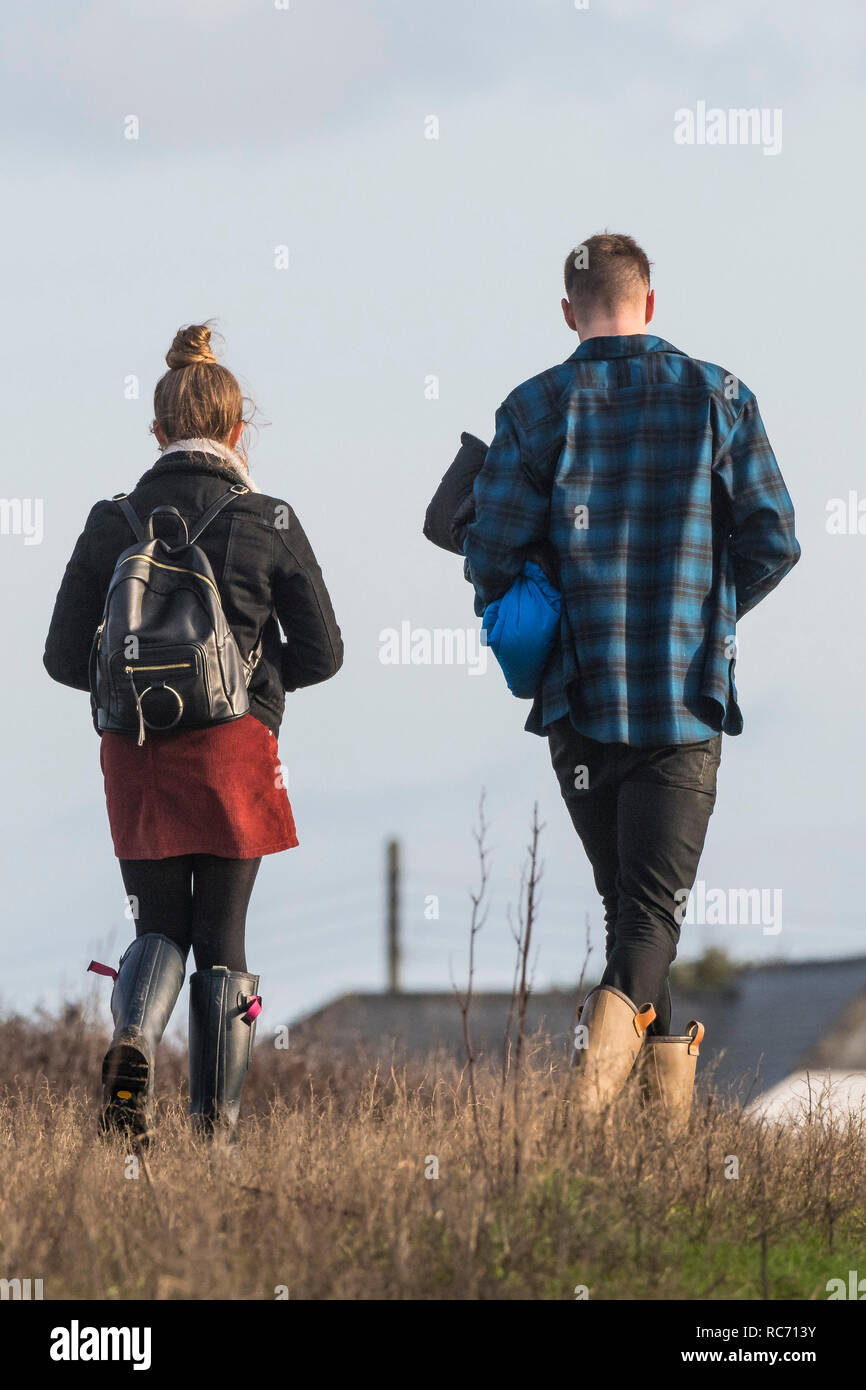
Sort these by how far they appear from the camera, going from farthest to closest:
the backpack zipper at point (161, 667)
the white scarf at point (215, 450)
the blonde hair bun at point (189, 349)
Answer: the blonde hair bun at point (189, 349)
the white scarf at point (215, 450)
the backpack zipper at point (161, 667)

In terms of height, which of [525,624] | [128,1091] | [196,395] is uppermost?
[196,395]

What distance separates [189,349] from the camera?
5.51m

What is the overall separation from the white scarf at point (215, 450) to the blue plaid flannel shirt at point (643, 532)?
0.79 metres

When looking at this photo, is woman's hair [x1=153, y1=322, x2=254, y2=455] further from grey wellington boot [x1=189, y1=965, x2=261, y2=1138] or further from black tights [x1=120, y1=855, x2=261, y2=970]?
grey wellington boot [x1=189, y1=965, x2=261, y2=1138]

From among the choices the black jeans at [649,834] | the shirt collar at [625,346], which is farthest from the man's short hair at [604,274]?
the black jeans at [649,834]

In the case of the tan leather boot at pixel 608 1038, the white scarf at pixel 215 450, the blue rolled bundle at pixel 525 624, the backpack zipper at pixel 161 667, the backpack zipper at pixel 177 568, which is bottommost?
the tan leather boot at pixel 608 1038

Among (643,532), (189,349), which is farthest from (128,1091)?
(189,349)

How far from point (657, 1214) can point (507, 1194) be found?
396mm

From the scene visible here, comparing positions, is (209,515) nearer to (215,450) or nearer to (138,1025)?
(215,450)

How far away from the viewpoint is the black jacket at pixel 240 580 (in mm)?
5242

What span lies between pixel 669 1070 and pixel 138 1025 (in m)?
1.59

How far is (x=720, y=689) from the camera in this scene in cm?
493

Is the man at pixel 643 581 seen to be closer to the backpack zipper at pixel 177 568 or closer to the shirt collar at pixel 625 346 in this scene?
the shirt collar at pixel 625 346
